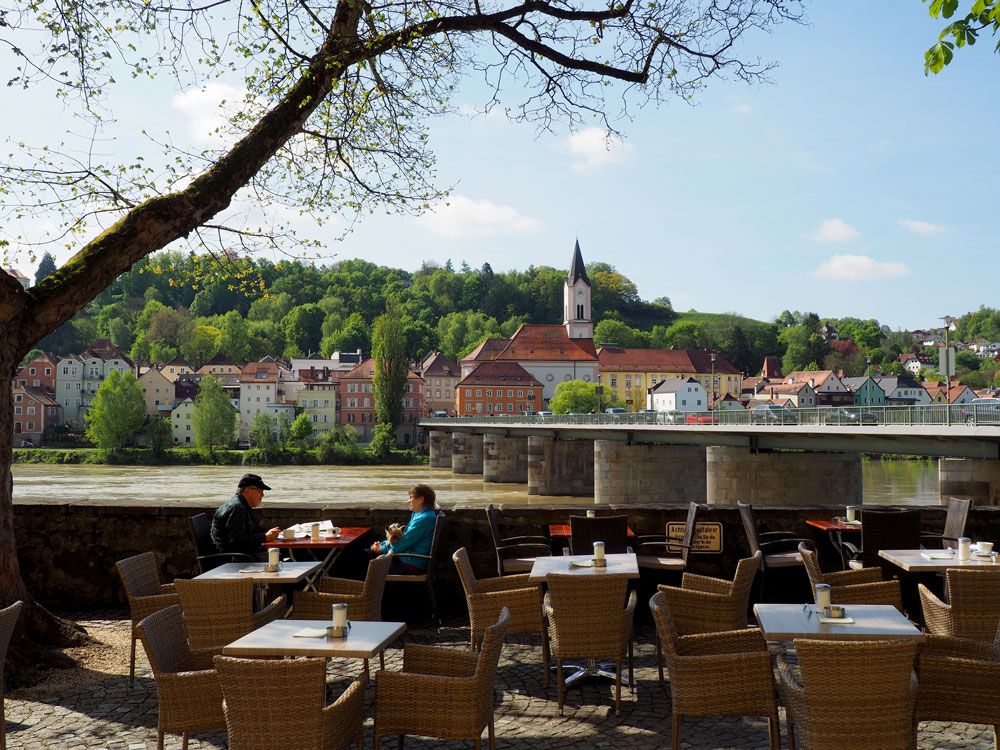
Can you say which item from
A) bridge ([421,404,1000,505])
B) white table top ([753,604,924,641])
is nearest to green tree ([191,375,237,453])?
bridge ([421,404,1000,505])

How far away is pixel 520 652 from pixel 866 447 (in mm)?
24504

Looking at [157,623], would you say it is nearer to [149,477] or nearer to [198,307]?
[149,477]

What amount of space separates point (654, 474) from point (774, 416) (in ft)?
37.9

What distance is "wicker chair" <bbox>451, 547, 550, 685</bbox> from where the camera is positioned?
5883mm

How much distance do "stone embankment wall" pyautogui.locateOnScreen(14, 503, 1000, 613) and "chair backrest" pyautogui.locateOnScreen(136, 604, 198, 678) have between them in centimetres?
368

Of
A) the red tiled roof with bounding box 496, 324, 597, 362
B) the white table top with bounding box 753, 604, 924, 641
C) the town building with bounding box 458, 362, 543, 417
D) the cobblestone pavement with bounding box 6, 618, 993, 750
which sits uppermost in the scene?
the red tiled roof with bounding box 496, 324, 597, 362

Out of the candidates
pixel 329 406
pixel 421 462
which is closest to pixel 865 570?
pixel 421 462

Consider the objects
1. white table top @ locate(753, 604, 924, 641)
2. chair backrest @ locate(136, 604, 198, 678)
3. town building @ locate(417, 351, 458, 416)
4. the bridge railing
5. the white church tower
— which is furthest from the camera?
the white church tower

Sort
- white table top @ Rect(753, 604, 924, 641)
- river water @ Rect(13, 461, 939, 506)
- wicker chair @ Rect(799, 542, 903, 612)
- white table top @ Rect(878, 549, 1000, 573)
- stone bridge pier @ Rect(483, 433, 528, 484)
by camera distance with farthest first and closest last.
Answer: stone bridge pier @ Rect(483, 433, 528, 484) < river water @ Rect(13, 461, 939, 506) < white table top @ Rect(878, 549, 1000, 573) < wicker chair @ Rect(799, 542, 903, 612) < white table top @ Rect(753, 604, 924, 641)

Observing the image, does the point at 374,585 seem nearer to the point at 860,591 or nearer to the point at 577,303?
the point at 860,591

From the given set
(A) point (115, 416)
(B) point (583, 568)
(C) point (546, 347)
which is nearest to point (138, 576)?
(B) point (583, 568)

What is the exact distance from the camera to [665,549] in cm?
784

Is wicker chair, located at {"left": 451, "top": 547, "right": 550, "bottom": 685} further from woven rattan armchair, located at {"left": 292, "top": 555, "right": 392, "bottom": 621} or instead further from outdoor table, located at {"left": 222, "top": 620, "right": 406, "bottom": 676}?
outdoor table, located at {"left": 222, "top": 620, "right": 406, "bottom": 676}

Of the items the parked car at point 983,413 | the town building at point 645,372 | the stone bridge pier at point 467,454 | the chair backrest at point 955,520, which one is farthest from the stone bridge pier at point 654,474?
the town building at point 645,372
